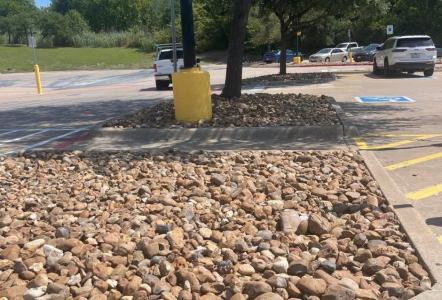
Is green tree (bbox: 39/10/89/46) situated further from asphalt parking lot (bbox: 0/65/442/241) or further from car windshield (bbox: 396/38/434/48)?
asphalt parking lot (bbox: 0/65/442/241)

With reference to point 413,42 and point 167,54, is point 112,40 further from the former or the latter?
point 413,42

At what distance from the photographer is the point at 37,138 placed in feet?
35.6

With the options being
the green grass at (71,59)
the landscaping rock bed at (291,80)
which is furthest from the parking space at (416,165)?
the green grass at (71,59)

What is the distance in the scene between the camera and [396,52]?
24.1 meters

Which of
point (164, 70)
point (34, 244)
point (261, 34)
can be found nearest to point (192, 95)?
point (34, 244)

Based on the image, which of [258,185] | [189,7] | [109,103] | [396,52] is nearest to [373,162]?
Answer: [258,185]

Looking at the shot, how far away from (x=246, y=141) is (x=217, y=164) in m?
2.16

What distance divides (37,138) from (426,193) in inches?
296

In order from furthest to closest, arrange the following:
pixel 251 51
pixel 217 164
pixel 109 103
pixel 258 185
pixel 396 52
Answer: pixel 251 51
pixel 396 52
pixel 109 103
pixel 217 164
pixel 258 185

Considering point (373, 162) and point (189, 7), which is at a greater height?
point (189, 7)

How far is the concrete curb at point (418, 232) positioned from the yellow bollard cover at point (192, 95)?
4309 mm

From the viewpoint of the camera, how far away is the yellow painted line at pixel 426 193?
5.79 m

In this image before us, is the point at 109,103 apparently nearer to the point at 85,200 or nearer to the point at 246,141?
the point at 246,141

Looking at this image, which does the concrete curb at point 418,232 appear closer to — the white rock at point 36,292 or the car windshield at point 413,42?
the white rock at point 36,292
